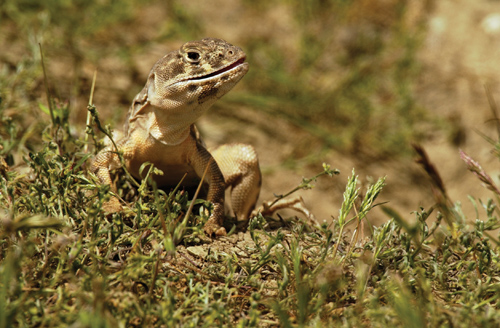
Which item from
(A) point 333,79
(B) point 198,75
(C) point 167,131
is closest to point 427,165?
(B) point 198,75

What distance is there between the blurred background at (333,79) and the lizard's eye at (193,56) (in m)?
3.01

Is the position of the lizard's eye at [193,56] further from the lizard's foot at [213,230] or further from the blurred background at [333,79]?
the blurred background at [333,79]

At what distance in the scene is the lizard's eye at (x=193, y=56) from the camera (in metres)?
3.18

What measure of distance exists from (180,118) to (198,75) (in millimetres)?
272

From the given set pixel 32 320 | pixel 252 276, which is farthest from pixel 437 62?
pixel 32 320

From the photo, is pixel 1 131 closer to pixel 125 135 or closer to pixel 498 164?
pixel 125 135

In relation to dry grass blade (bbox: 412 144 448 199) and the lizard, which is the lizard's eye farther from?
dry grass blade (bbox: 412 144 448 199)

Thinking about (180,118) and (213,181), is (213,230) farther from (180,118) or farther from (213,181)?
(180,118)

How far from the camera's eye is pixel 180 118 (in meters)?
3.21

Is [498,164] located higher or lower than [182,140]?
higher

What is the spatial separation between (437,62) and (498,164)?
1.98 metres

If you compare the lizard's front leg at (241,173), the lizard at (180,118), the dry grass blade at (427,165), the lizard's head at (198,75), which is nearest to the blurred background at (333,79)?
the lizard's front leg at (241,173)

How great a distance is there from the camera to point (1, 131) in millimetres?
4047

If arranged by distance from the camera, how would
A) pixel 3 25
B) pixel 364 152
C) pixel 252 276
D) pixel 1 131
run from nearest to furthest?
1. pixel 252 276
2. pixel 1 131
3. pixel 3 25
4. pixel 364 152
